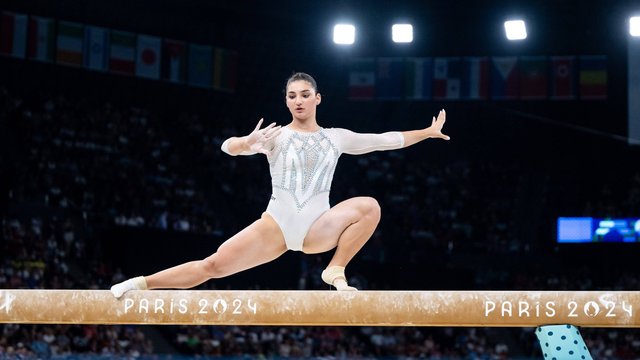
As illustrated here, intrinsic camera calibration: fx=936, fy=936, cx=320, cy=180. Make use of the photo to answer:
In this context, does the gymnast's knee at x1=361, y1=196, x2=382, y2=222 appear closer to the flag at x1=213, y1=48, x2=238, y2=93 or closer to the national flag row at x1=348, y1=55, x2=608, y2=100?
the national flag row at x1=348, y1=55, x2=608, y2=100

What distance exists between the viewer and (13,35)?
2159cm

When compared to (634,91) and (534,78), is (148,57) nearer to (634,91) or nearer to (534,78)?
(534,78)

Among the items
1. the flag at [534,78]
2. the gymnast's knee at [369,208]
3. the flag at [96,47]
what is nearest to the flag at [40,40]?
the flag at [96,47]

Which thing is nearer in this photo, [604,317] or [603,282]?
[604,317]

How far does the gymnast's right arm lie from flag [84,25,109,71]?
665 inches

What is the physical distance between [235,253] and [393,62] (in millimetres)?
18560

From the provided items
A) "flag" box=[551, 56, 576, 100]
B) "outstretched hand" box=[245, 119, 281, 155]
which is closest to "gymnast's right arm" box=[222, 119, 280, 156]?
"outstretched hand" box=[245, 119, 281, 155]

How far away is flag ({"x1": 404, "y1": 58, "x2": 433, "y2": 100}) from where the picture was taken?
24156 millimetres

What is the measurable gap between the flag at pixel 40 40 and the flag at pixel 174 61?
2868 millimetres

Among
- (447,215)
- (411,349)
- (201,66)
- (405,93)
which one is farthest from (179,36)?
(411,349)

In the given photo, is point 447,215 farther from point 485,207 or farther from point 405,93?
point 405,93

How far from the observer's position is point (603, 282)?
21.4 m

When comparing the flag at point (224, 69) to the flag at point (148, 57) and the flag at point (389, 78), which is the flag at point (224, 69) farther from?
the flag at point (389, 78)

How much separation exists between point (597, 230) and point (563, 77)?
4.52 metres
